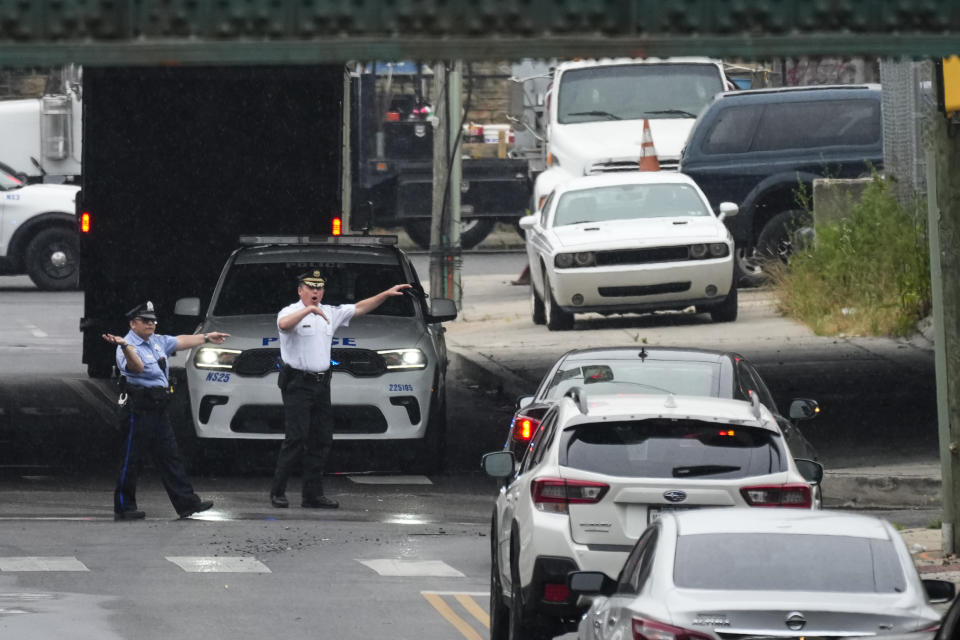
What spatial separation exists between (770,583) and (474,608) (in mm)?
4761

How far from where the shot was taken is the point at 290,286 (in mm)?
18203

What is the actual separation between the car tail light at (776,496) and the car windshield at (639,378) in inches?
118

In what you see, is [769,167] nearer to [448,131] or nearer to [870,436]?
[448,131]

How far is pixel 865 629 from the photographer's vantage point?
7.50 metres

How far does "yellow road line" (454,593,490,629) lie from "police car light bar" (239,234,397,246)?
6177mm

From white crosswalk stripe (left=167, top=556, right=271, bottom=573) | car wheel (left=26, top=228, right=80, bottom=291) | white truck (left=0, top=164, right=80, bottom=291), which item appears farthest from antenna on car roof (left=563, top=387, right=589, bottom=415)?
car wheel (left=26, top=228, right=80, bottom=291)

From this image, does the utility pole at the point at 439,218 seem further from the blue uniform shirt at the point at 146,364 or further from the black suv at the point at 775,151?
the blue uniform shirt at the point at 146,364

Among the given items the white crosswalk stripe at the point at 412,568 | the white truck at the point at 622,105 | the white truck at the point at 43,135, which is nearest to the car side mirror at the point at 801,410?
the white crosswalk stripe at the point at 412,568

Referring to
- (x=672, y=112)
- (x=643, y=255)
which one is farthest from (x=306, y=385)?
(x=672, y=112)

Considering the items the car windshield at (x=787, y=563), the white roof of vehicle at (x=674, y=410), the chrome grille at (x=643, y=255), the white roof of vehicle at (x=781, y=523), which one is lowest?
the chrome grille at (x=643, y=255)

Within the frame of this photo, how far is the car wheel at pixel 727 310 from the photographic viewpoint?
2591cm

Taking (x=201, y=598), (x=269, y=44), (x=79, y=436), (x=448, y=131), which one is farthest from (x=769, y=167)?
(x=269, y=44)

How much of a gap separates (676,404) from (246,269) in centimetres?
825

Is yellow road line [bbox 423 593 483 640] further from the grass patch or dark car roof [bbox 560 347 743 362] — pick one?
the grass patch
